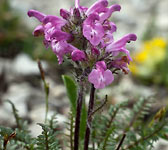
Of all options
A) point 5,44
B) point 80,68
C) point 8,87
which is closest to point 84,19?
point 80,68

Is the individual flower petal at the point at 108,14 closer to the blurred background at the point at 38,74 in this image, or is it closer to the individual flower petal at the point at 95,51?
the individual flower petal at the point at 95,51

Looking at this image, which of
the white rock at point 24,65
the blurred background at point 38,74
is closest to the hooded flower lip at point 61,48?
the blurred background at point 38,74

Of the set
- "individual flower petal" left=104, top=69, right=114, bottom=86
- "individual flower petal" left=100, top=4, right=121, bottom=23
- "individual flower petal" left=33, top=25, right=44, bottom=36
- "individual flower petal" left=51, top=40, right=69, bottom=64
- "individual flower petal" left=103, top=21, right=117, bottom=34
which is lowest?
"individual flower petal" left=104, top=69, right=114, bottom=86

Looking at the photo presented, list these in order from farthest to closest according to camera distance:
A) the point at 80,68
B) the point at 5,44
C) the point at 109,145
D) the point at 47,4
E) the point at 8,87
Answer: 1. the point at 47,4
2. the point at 5,44
3. the point at 8,87
4. the point at 109,145
5. the point at 80,68

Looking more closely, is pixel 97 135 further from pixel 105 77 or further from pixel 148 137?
pixel 105 77

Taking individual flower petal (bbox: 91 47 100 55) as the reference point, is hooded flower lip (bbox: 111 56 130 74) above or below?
below

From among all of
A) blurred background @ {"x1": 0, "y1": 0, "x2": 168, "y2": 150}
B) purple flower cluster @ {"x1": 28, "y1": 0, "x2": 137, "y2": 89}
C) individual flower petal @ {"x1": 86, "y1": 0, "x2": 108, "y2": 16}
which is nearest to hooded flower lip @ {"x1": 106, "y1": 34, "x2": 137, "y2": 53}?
purple flower cluster @ {"x1": 28, "y1": 0, "x2": 137, "y2": 89}

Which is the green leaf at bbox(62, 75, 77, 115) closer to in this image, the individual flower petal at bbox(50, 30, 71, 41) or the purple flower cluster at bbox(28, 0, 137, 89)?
the purple flower cluster at bbox(28, 0, 137, 89)
